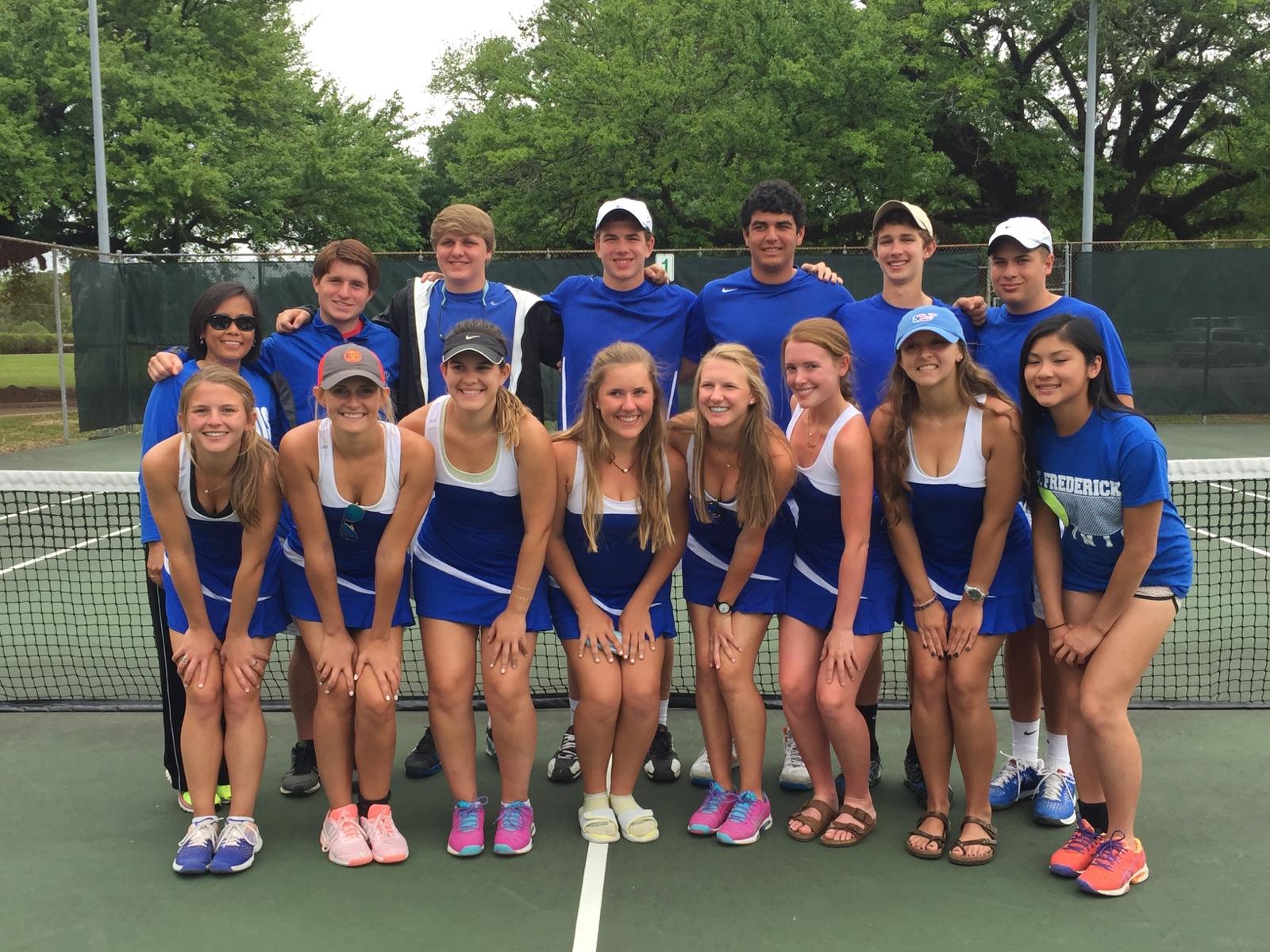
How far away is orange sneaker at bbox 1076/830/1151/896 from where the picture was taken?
10.1 feet

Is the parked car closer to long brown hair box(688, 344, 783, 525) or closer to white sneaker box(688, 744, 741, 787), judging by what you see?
white sneaker box(688, 744, 741, 787)

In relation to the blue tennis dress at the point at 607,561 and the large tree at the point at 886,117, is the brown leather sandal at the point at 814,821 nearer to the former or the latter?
the blue tennis dress at the point at 607,561

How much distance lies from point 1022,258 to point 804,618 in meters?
1.41

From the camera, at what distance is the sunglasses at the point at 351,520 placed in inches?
131

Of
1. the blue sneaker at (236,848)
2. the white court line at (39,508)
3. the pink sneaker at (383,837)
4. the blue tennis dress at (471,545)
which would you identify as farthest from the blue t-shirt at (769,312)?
the white court line at (39,508)

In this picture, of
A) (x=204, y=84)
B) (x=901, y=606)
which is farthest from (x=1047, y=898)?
(x=204, y=84)

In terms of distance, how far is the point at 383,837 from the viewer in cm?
339

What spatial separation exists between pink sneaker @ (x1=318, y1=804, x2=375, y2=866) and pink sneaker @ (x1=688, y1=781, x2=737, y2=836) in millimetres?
1031

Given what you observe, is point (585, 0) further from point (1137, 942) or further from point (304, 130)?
point (1137, 942)

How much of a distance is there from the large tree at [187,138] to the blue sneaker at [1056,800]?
22.0 metres

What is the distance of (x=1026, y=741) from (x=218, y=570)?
2.78 metres

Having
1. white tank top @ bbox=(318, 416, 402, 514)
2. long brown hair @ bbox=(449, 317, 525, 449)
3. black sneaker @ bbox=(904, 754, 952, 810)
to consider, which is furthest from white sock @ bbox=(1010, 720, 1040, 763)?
white tank top @ bbox=(318, 416, 402, 514)

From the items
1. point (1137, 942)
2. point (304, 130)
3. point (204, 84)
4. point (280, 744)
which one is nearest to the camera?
point (1137, 942)

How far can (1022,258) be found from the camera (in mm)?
3635
